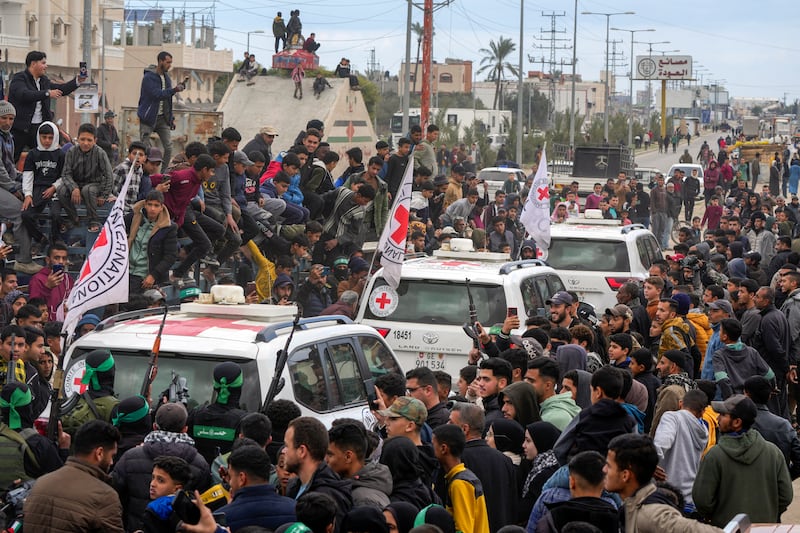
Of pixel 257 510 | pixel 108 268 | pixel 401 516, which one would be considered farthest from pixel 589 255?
pixel 257 510

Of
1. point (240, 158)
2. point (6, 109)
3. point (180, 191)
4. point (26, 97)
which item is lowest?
point (180, 191)

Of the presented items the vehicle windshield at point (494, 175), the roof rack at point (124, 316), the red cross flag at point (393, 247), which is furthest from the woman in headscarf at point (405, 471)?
the vehicle windshield at point (494, 175)

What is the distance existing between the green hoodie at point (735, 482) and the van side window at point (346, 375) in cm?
243

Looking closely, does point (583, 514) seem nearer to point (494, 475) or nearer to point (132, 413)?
point (494, 475)

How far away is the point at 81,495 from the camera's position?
6008mm

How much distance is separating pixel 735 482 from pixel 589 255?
975 centimetres

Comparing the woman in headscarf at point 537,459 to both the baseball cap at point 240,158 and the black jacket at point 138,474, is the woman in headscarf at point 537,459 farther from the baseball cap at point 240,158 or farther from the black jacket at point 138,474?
the baseball cap at point 240,158

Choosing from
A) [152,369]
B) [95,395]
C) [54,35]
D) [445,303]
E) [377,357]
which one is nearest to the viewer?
[95,395]

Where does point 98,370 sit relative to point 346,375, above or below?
above

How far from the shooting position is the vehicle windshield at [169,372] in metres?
8.21

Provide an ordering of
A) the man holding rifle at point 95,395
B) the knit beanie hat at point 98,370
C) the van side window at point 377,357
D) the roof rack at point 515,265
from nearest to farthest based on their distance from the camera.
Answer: the man holding rifle at point 95,395 < the knit beanie hat at point 98,370 < the van side window at point 377,357 < the roof rack at point 515,265

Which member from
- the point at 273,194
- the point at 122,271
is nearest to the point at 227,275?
the point at 273,194

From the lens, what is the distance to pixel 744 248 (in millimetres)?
20188

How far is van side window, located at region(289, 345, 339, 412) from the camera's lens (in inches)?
332
